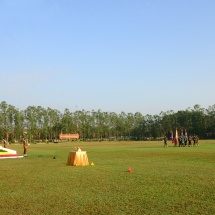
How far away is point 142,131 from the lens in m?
167

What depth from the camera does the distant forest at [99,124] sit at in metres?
139

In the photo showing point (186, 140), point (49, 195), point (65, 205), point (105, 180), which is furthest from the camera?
point (186, 140)

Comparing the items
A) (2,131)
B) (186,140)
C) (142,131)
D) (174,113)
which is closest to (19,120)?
(2,131)

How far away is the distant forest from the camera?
139 metres

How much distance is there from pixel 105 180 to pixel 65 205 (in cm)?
493

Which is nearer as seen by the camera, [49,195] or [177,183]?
[49,195]

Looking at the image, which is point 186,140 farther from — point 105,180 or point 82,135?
point 82,135

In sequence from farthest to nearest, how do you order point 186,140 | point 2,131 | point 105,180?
1. point 2,131
2. point 186,140
3. point 105,180

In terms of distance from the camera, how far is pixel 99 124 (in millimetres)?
171375

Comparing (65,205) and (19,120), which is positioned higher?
(19,120)

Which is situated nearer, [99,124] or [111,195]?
[111,195]

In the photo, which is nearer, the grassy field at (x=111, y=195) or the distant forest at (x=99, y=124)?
the grassy field at (x=111, y=195)

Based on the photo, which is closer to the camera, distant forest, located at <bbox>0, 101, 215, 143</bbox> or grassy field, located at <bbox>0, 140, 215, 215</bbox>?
grassy field, located at <bbox>0, 140, 215, 215</bbox>

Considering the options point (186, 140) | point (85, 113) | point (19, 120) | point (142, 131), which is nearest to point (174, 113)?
point (142, 131)
